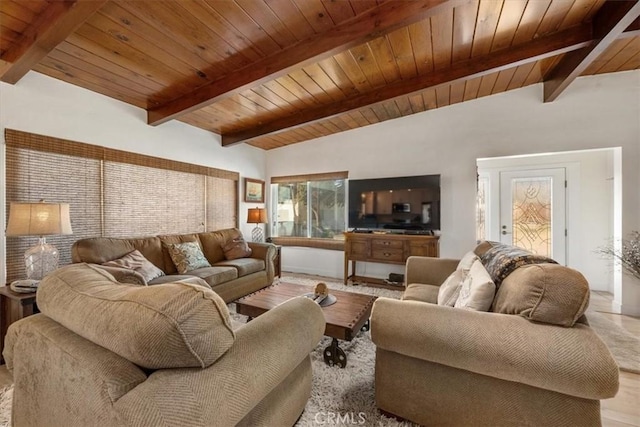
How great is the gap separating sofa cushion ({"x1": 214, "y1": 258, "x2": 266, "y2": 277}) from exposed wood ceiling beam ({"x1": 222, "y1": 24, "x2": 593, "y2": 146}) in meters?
1.95

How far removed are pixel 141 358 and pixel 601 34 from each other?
372 centimetres

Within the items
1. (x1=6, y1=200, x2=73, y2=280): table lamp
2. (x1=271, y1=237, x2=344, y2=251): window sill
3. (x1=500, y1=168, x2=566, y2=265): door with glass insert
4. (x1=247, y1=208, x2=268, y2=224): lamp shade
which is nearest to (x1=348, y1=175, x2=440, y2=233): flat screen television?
(x1=271, y1=237, x2=344, y2=251): window sill

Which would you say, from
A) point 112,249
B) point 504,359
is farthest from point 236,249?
point 504,359

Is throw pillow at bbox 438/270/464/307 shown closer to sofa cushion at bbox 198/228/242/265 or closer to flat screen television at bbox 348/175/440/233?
flat screen television at bbox 348/175/440/233

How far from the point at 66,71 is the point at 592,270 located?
22.4 feet

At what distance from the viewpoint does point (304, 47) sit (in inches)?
86.5

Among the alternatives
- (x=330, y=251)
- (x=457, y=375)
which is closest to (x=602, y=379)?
(x=457, y=375)

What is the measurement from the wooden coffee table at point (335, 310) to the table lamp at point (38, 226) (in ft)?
5.01

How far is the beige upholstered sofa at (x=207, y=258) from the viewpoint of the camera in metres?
2.45

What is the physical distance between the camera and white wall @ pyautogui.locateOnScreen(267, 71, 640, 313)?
3035 mm

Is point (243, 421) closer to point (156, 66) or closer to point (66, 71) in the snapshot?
point (156, 66)

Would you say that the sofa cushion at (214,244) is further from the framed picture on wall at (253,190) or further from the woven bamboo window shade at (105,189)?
the framed picture on wall at (253,190)

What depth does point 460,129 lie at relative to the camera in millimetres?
3828
